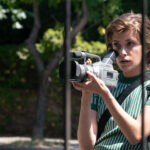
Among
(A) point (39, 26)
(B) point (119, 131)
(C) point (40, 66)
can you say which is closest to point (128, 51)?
(B) point (119, 131)

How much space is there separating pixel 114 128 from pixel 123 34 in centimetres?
41

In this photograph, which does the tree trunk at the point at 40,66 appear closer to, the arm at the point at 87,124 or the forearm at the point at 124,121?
the arm at the point at 87,124

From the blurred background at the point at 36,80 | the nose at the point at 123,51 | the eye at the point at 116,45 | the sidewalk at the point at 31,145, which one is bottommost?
the sidewalk at the point at 31,145

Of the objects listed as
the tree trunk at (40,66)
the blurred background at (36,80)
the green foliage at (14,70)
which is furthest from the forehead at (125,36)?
the green foliage at (14,70)

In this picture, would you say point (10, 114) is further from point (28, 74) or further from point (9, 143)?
point (9, 143)

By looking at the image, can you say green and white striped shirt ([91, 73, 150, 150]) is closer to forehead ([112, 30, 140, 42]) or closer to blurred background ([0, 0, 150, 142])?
forehead ([112, 30, 140, 42])

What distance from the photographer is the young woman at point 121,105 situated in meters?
1.69

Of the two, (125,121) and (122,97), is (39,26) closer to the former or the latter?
(122,97)

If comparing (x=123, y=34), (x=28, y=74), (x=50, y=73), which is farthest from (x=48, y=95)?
(x=123, y=34)

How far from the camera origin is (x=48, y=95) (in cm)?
1146

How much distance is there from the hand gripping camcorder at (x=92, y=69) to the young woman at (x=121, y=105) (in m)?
0.04

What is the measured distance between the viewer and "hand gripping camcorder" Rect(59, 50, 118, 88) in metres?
1.60

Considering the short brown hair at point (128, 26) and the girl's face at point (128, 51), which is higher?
the short brown hair at point (128, 26)

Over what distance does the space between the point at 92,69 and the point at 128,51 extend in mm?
260
